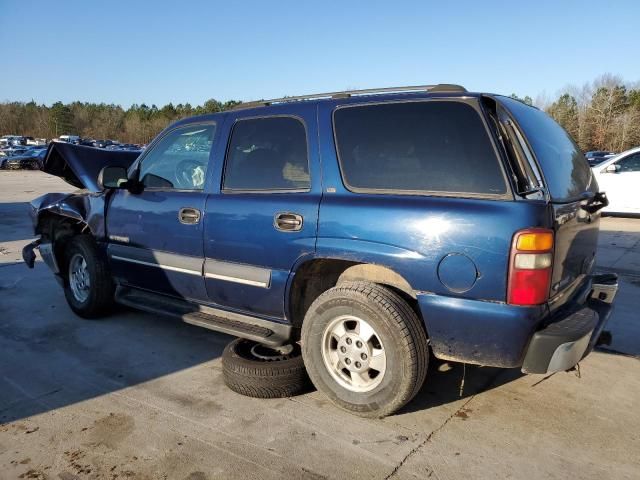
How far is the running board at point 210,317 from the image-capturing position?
3.40m

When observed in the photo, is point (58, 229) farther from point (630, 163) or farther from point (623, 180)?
point (630, 163)

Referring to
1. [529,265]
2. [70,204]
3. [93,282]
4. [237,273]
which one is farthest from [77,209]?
[529,265]

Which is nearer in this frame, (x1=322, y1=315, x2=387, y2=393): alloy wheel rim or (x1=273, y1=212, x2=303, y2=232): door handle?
(x1=322, y1=315, x2=387, y2=393): alloy wheel rim

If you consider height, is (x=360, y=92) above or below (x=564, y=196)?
above

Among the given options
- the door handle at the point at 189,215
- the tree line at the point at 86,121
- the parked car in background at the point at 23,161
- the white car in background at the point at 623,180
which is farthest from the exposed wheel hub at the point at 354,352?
the tree line at the point at 86,121

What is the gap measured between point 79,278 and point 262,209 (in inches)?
102

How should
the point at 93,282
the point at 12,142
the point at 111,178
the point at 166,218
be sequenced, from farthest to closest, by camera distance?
1. the point at 12,142
2. the point at 93,282
3. the point at 111,178
4. the point at 166,218

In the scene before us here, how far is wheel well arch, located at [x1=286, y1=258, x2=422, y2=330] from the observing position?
116 inches

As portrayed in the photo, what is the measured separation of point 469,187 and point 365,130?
77 cm

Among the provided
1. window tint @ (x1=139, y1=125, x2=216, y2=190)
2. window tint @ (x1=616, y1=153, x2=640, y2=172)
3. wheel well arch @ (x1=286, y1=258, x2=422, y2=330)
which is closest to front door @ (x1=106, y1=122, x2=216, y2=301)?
window tint @ (x1=139, y1=125, x2=216, y2=190)

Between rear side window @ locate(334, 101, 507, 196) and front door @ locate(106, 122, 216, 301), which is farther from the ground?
rear side window @ locate(334, 101, 507, 196)

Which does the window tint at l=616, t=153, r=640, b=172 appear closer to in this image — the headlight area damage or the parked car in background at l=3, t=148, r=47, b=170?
the headlight area damage

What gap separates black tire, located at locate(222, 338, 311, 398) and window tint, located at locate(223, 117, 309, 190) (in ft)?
3.88

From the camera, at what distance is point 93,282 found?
180 inches
